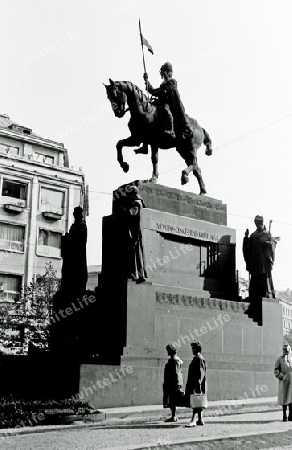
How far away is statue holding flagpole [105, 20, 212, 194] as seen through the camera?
19766mm

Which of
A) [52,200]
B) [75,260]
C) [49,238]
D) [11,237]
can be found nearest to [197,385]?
[75,260]

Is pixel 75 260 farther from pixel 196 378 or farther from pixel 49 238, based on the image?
pixel 49 238

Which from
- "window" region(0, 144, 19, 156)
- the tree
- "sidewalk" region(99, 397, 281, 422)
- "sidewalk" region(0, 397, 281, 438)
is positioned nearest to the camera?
"sidewalk" region(0, 397, 281, 438)

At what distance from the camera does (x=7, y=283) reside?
157 feet

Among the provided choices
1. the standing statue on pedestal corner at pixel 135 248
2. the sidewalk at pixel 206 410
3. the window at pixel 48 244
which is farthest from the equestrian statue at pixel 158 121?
the window at pixel 48 244

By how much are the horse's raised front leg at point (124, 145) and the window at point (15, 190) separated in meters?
31.2

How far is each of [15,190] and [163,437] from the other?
143 feet

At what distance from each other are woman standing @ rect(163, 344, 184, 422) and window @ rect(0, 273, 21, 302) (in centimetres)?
3500

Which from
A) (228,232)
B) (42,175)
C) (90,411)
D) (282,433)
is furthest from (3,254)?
(282,433)

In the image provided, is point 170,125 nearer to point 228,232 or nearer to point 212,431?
point 228,232

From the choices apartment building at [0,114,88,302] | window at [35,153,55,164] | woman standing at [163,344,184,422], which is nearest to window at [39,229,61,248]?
apartment building at [0,114,88,302]

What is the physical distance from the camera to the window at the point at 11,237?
162 feet

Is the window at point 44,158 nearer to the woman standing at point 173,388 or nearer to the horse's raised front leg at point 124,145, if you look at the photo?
the horse's raised front leg at point 124,145

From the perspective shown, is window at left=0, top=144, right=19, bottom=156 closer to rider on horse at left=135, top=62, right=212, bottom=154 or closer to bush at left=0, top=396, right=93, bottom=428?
rider on horse at left=135, top=62, right=212, bottom=154
